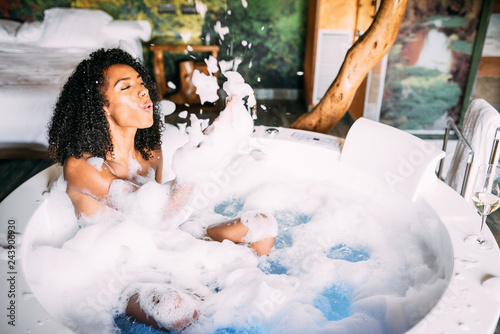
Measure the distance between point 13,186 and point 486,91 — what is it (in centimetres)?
355

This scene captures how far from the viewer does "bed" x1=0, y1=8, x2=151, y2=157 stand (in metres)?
2.78

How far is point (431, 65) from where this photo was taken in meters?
3.43

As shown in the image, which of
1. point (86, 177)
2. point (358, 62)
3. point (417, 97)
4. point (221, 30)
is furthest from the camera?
point (221, 30)

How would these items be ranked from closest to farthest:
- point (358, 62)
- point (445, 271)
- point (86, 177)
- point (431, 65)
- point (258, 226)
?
point (445, 271) < point (86, 177) < point (258, 226) < point (358, 62) < point (431, 65)

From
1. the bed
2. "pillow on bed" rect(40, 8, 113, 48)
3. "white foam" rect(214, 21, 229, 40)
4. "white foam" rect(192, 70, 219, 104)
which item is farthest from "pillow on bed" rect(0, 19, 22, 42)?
"white foam" rect(214, 21, 229, 40)

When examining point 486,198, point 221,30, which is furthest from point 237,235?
point 221,30

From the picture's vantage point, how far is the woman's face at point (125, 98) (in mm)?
1568

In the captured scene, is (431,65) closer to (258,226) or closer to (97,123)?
(258,226)

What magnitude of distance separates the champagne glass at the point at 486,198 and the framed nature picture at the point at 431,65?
7.15ft

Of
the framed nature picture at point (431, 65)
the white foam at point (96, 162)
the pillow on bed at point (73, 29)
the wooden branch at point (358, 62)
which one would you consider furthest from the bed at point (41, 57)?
the framed nature picture at point (431, 65)

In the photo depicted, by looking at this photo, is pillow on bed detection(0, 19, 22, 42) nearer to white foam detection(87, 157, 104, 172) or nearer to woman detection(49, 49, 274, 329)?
woman detection(49, 49, 274, 329)

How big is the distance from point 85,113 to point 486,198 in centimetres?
143

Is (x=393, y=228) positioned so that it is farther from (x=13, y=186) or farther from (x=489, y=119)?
(x=13, y=186)

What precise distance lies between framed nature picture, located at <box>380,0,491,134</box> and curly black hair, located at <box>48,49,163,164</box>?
8.19ft
